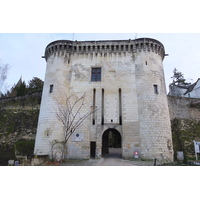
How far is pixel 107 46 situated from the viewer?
1866cm

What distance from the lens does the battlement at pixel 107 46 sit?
1833 cm

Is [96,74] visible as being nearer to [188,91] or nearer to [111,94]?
[111,94]

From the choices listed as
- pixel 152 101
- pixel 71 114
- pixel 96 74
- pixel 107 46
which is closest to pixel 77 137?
pixel 71 114

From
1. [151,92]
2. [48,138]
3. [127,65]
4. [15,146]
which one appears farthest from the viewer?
[15,146]

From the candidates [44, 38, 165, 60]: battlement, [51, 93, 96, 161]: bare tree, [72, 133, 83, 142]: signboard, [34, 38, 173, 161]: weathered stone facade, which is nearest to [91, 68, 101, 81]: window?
[34, 38, 173, 161]: weathered stone facade

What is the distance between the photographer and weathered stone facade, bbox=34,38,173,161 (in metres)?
15.4

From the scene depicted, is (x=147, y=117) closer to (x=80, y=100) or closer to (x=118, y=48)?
(x=80, y=100)

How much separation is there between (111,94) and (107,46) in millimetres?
5789

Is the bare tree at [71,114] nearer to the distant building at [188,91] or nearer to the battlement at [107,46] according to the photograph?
the battlement at [107,46]

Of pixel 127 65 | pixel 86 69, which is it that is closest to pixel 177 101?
pixel 127 65

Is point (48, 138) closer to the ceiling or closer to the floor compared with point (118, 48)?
closer to the floor

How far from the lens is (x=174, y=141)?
19062 millimetres

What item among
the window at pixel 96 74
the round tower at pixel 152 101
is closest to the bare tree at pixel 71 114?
the window at pixel 96 74

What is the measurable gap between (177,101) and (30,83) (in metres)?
30.6
